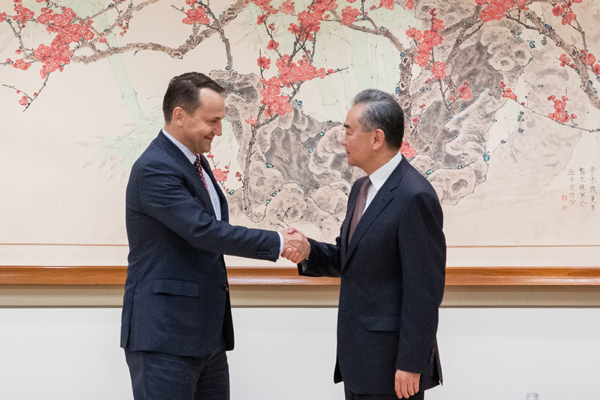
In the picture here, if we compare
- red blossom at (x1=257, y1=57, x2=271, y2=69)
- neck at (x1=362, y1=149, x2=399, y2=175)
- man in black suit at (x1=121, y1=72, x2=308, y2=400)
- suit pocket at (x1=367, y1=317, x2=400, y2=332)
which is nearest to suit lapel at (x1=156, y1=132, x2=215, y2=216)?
man in black suit at (x1=121, y1=72, x2=308, y2=400)

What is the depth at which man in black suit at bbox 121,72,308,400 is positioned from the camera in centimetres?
179

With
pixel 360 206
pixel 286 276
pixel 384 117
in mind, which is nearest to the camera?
pixel 384 117

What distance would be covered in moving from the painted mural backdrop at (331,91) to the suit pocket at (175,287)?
3.02 feet

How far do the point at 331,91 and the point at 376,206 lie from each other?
44.3 inches

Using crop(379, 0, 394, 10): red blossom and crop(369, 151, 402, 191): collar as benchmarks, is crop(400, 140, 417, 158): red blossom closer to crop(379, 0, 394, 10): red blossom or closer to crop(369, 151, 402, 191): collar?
A: crop(379, 0, 394, 10): red blossom

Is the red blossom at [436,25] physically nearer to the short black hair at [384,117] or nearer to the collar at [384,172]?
the short black hair at [384,117]

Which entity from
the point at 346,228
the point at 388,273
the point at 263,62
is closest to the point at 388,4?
the point at 263,62

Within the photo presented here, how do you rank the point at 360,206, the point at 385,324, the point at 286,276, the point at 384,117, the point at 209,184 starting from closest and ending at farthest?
the point at 385,324, the point at 384,117, the point at 360,206, the point at 209,184, the point at 286,276

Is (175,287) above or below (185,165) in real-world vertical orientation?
below

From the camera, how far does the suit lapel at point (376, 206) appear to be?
5.67ft

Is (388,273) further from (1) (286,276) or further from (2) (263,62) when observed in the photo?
(2) (263,62)

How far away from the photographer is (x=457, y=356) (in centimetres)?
276

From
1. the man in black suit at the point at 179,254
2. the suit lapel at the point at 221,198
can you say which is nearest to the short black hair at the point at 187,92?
the man in black suit at the point at 179,254

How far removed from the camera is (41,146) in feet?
8.80
